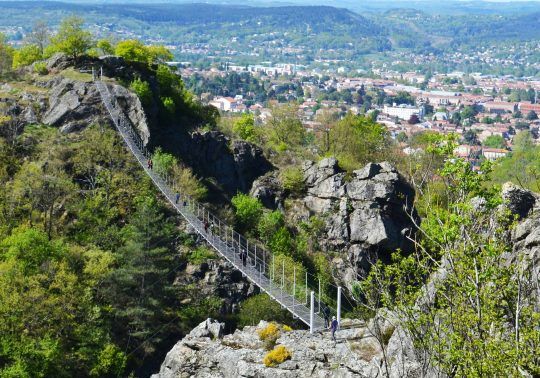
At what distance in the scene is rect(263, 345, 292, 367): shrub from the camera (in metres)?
16.6

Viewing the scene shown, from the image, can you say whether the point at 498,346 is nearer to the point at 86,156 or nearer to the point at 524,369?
the point at 524,369

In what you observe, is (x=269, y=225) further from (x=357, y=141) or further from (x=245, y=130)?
(x=245, y=130)

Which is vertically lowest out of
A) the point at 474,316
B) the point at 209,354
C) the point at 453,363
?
the point at 209,354

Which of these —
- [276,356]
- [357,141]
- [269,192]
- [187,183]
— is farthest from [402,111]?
[276,356]

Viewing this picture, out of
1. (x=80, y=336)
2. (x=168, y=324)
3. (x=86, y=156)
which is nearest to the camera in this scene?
(x=80, y=336)

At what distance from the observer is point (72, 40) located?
33.8 metres

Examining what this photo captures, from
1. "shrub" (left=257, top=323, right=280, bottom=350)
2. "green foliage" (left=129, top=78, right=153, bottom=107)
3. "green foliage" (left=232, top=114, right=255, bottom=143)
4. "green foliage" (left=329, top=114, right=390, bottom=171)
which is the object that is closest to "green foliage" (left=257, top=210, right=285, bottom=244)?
"green foliage" (left=129, top=78, right=153, bottom=107)

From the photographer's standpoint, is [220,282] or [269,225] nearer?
[220,282]

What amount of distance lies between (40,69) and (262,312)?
17.4 meters

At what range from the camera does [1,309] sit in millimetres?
19094

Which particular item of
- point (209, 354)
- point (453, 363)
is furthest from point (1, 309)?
point (453, 363)

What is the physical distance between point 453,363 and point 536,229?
9.57m

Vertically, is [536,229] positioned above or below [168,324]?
above

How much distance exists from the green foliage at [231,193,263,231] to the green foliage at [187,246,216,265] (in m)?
3.35
